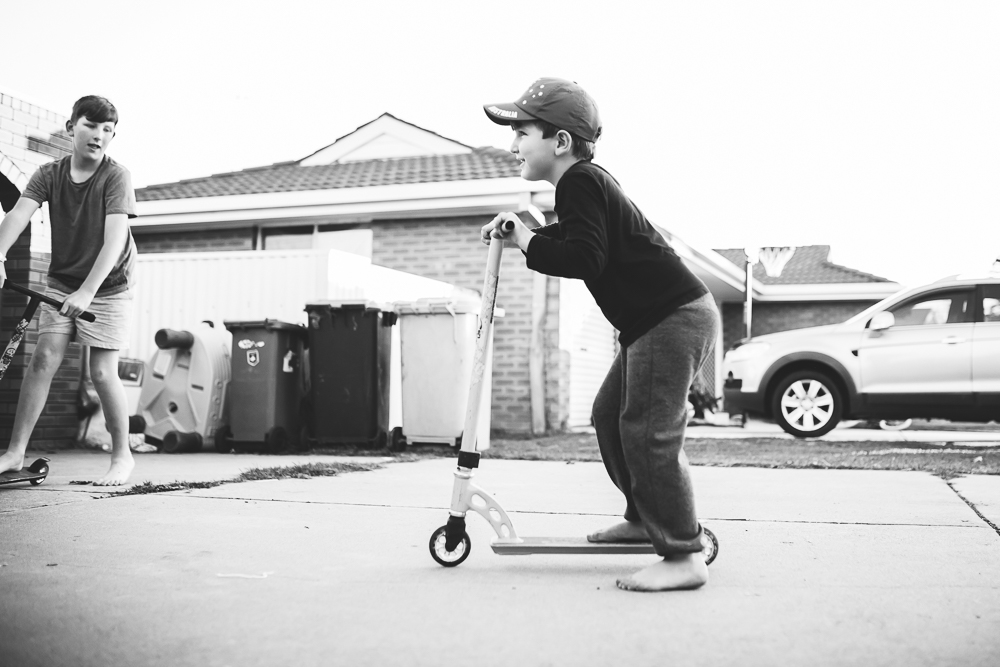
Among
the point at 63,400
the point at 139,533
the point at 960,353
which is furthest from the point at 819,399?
the point at 139,533

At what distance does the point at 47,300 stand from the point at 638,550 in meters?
3.14

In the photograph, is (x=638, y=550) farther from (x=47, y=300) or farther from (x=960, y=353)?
(x=960, y=353)

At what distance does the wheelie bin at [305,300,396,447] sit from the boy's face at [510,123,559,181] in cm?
514

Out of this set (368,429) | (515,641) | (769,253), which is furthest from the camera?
(769,253)

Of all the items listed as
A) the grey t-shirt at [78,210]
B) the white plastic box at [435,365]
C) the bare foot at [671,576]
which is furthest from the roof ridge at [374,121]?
the bare foot at [671,576]

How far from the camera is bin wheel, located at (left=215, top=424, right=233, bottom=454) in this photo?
26.0 ft

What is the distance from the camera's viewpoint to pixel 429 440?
26.5ft

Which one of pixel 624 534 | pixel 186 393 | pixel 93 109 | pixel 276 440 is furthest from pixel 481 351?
pixel 186 393

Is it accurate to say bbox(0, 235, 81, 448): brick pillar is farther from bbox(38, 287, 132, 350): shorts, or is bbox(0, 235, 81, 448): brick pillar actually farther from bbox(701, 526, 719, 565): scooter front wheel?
bbox(701, 526, 719, 565): scooter front wheel

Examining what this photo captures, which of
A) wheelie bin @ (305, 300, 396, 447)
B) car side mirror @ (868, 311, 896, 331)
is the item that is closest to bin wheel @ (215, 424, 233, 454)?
wheelie bin @ (305, 300, 396, 447)

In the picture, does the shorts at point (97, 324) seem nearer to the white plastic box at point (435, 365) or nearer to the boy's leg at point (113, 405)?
the boy's leg at point (113, 405)

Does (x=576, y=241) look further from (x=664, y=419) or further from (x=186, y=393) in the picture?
(x=186, y=393)

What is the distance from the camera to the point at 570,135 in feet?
9.26

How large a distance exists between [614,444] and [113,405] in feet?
9.75
